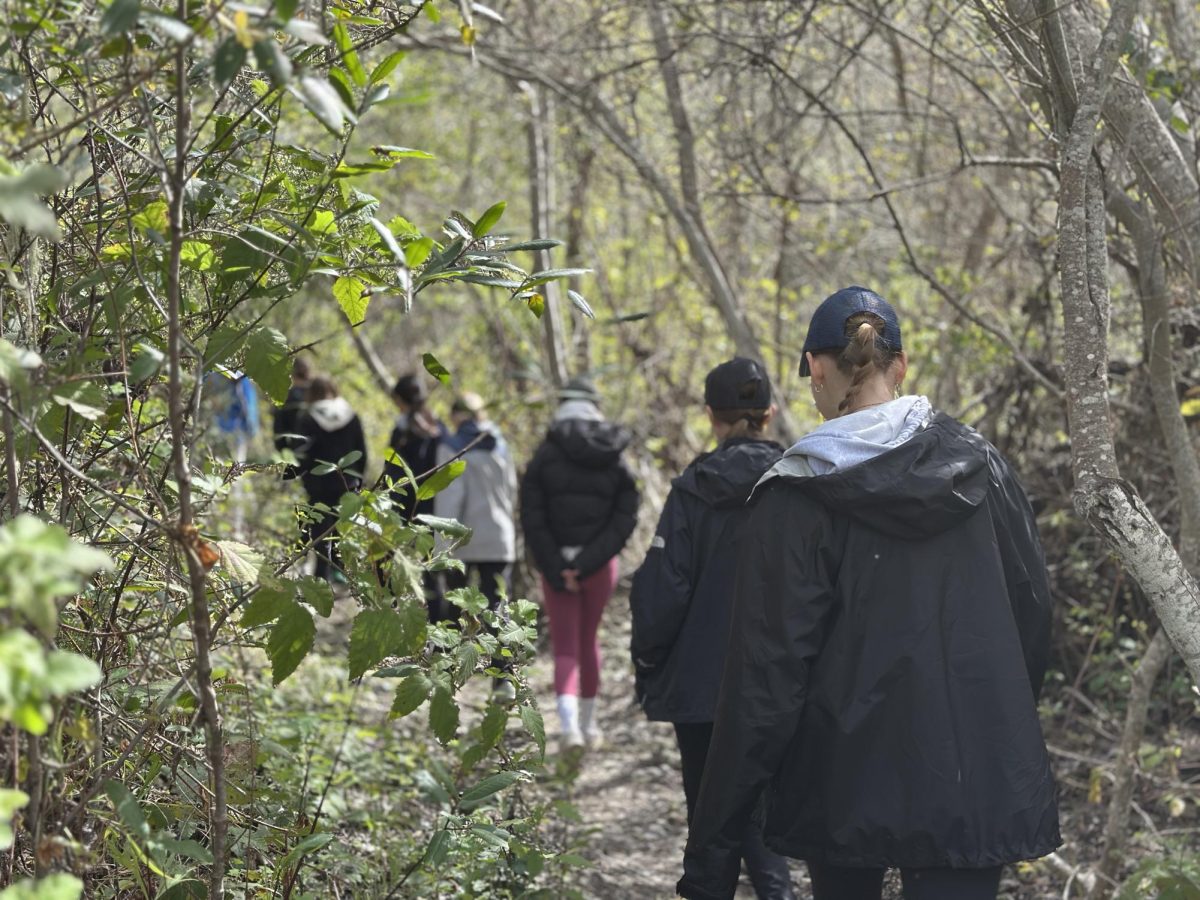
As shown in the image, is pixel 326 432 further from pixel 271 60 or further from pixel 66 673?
pixel 66 673

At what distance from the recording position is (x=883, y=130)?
926 centimetres

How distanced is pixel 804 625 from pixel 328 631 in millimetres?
7241

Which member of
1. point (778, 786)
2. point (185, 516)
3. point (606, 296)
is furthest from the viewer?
Answer: point (606, 296)

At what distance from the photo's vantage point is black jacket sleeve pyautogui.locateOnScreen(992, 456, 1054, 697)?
3.19 metres

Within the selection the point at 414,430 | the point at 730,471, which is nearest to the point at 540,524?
the point at 414,430

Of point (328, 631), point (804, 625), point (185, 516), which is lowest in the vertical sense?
point (328, 631)

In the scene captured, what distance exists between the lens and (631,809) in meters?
6.55

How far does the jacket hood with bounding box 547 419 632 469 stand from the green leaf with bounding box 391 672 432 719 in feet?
13.9

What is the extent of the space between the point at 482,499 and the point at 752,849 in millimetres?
4023

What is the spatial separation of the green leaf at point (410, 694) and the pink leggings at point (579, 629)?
14.0 ft

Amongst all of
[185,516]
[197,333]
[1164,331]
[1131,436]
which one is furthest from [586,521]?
[185,516]

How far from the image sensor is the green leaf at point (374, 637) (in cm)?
278

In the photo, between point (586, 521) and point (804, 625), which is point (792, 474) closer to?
point (804, 625)

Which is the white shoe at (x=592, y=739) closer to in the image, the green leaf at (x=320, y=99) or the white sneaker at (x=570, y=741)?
the white sneaker at (x=570, y=741)
